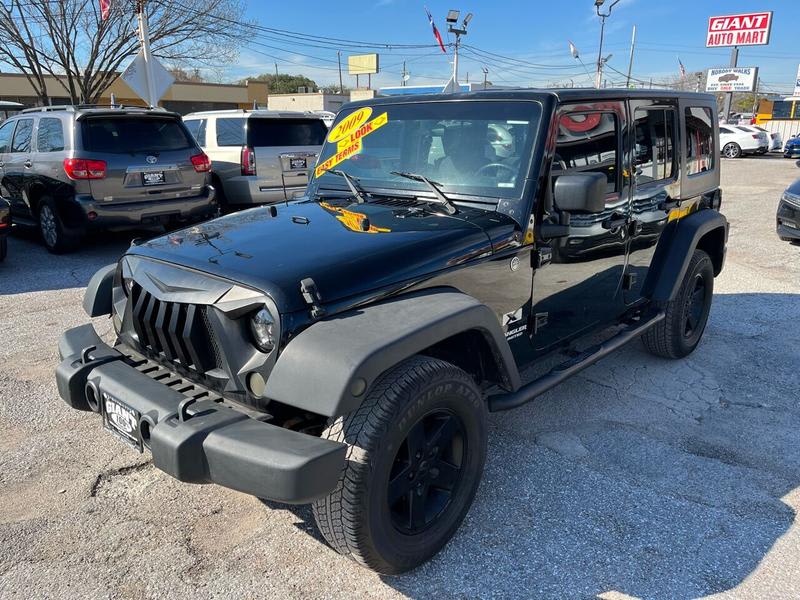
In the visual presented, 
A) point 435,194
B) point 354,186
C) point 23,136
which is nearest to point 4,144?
point 23,136

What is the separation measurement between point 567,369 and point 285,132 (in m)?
7.29

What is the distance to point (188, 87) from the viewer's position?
128 ft

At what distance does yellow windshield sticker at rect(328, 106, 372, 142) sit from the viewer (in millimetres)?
3890

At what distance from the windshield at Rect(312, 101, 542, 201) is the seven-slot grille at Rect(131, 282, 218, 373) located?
1.42m

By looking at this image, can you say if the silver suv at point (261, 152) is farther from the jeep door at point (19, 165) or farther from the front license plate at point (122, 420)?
the front license plate at point (122, 420)

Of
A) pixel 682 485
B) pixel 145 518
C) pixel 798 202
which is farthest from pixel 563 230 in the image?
pixel 798 202

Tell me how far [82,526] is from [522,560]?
6.51 feet

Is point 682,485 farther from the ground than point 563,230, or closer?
closer

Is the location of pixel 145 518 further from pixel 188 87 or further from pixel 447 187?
pixel 188 87

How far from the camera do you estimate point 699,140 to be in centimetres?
473

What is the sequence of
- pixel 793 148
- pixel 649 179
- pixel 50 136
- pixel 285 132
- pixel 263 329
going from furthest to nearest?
pixel 793 148, pixel 285 132, pixel 50 136, pixel 649 179, pixel 263 329

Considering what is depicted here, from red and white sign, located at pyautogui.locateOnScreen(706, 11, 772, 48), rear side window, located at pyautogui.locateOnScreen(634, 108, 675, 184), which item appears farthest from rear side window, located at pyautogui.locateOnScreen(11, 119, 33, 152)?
red and white sign, located at pyautogui.locateOnScreen(706, 11, 772, 48)

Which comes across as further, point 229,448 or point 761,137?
point 761,137

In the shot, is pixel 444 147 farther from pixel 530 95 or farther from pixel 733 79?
pixel 733 79
